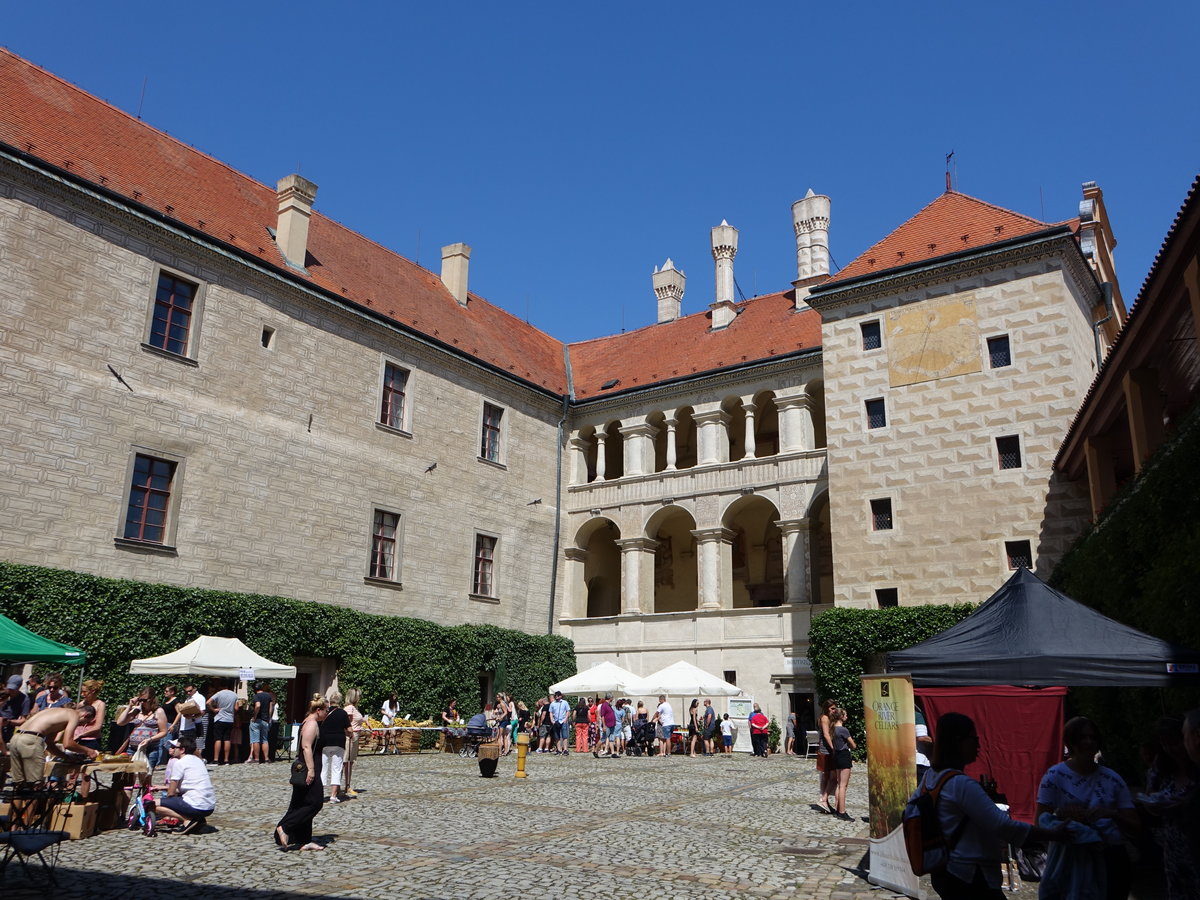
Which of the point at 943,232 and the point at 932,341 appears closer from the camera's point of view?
the point at 932,341

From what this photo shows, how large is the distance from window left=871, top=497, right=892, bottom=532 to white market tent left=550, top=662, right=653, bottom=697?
7.46 meters

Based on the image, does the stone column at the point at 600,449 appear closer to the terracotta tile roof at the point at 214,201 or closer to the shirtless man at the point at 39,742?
the terracotta tile roof at the point at 214,201

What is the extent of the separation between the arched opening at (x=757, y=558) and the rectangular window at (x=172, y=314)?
19659mm

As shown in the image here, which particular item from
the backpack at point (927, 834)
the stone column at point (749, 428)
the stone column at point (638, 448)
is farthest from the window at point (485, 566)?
the backpack at point (927, 834)

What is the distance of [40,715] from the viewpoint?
991cm

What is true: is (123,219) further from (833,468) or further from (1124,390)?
(1124,390)

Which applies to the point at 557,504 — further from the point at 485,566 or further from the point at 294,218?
the point at 294,218

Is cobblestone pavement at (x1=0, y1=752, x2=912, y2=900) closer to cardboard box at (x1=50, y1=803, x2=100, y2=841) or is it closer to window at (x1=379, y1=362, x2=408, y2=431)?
cardboard box at (x1=50, y1=803, x2=100, y2=841)

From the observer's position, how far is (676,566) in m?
37.3

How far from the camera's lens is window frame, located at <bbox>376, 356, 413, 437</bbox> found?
91.1 ft

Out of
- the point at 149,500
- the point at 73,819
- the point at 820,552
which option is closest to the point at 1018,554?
the point at 820,552

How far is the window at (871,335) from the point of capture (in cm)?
2708

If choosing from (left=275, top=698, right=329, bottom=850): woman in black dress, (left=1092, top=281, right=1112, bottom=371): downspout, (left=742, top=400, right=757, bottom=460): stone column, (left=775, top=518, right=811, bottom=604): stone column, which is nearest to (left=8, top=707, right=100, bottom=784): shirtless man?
(left=275, top=698, right=329, bottom=850): woman in black dress

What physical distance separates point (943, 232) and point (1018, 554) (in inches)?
372
